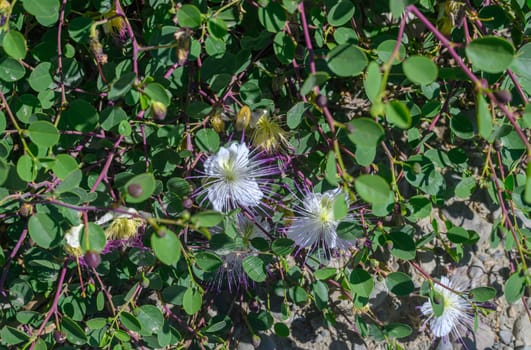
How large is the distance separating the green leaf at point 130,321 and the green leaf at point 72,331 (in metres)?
0.13

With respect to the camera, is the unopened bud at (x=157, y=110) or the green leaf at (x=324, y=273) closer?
the unopened bud at (x=157, y=110)

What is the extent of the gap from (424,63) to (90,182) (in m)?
1.14

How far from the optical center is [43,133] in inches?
66.4

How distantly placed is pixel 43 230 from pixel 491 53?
128 cm

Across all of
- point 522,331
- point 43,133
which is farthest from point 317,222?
point 522,331

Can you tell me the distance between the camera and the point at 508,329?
2.42 m

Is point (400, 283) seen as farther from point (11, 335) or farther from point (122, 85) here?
point (11, 335)

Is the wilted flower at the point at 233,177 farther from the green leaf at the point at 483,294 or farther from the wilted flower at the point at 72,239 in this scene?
the green leaf at the point at 483,294

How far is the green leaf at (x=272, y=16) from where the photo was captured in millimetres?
1733

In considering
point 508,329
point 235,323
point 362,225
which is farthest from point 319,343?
point 508,329

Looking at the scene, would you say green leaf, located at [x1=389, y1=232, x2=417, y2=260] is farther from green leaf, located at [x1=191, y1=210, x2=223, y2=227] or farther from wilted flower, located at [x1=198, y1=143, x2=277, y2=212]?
green leaf, located at [x1=191, y1=210, x2=223, y2=227]

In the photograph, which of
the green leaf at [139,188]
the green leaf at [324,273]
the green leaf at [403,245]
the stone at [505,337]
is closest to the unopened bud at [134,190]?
the green leaf at [139,188]

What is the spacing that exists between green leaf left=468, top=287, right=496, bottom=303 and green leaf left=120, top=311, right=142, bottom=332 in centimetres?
111

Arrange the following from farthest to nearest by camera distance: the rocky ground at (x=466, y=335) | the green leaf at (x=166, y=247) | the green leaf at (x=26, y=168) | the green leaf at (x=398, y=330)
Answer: the rocky ground at (x=466, y=335), the green leaf at (x=398, y=330), the green leaf at (x=26, y=168), the green leaf at (x=166, y=247)
